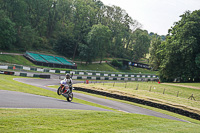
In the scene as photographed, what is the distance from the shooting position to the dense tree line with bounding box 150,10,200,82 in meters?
49.0

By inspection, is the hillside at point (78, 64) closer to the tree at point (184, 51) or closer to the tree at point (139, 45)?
the tree at point (139, 45)

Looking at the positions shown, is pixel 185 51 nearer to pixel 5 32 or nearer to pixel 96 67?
pixel 96 67

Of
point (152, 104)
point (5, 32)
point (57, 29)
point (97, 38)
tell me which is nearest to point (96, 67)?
point (97, 38)

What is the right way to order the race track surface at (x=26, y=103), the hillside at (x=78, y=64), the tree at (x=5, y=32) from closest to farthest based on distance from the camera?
the race track surface at (x=26, y=103), the hillside at (x=78, y=64), the tree at (x=5, y=32)

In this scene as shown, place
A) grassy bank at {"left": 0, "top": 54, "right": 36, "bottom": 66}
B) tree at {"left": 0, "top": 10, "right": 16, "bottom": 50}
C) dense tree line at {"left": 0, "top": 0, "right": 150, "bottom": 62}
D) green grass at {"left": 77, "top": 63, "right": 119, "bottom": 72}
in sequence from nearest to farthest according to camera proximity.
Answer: grassy bank at {"left": 0, "top": 54, "right": 36, "bottom": 66}
tree at {"left": 0, "top": 10, "right": 16, "bottom": 50}
dense tree line at {"left": 0, "top": 0, "right": 150, "bottom": 62}
green grass at {"left": 77, "top": 63, "right": 119, "bottom": 72}

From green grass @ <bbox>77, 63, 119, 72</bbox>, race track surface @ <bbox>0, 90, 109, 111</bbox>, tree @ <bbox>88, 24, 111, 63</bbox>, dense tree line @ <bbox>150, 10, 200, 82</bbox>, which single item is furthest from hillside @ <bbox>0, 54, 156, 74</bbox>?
race track surface @ <bbox>0, 90, 109, 111</bbox>

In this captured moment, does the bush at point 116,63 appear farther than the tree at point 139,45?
No

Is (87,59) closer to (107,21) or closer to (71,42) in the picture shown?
(71,42)

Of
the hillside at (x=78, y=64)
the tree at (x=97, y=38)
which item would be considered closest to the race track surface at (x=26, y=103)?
the hillside at (x=78, y=64)

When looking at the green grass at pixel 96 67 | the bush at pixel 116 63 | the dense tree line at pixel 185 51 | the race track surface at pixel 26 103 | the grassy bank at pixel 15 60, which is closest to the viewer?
the race track surface at pixel 26 103

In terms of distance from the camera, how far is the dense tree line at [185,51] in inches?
1930

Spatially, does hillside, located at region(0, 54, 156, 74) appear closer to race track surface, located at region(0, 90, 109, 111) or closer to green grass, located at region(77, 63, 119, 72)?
green grass, located at region(77, 63, 119, 72)

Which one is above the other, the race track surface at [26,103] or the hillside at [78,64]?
the hillside at [78,64]

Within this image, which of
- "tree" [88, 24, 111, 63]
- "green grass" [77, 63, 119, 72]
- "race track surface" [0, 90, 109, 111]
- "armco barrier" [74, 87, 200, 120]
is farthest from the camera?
"tree" [88, 24, 111, 63]
